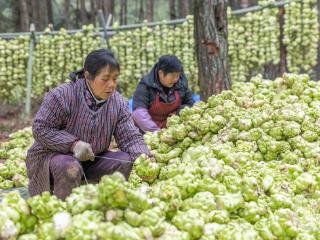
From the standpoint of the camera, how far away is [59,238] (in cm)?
216

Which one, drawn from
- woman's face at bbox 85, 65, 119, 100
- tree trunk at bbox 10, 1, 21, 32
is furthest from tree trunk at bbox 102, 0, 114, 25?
woman's face at bbox 85, 65, 119, 100

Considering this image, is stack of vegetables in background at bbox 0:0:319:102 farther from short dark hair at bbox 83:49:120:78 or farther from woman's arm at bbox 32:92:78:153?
woman's arm at bbox 32:92:78:153

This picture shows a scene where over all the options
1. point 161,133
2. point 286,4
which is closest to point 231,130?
point 161,133

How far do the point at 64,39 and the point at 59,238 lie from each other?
9.64 meters

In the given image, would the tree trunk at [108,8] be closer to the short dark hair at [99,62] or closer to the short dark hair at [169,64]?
the short dark hair at [169,64]

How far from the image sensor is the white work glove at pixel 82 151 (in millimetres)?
3689

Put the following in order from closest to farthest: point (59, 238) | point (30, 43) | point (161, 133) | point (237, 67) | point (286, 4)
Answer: point (59, 238) < point (161, 133) < point (286, 4) < point (237, 67) < point (30, 43)

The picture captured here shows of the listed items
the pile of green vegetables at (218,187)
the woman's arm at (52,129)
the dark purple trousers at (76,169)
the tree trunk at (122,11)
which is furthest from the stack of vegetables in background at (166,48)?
the tree trunk at (122,11)

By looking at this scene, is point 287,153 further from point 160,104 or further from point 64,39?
point 64,39

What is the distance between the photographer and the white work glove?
3689 millimetres

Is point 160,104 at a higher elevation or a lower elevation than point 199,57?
lower

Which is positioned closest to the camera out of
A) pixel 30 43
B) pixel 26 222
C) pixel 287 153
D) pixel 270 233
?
pixel 26 222

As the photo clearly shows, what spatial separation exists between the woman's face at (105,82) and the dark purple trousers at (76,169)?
0.48 metres

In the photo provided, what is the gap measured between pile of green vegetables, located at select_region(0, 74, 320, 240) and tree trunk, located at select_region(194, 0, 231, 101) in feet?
2.83
